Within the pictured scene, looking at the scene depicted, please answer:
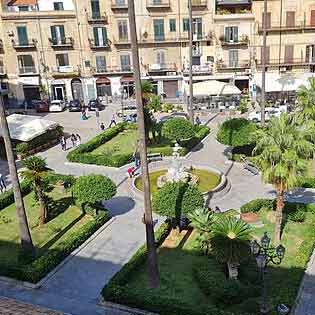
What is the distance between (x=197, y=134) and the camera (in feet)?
125

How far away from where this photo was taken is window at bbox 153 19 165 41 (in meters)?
55.2

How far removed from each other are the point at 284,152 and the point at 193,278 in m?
6.36

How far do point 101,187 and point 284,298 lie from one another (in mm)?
10727

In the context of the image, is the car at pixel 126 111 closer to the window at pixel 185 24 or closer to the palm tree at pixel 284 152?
the window at pixel 185 24

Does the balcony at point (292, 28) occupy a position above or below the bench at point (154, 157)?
above

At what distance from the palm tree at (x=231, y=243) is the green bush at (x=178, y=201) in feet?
10.5

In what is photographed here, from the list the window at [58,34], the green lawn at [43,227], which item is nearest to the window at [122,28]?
the window at [58,34]

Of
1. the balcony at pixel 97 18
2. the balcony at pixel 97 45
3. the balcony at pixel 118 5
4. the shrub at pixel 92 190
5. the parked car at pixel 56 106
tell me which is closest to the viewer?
the shrub at pixel 92 190

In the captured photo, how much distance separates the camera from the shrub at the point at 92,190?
23047 mm

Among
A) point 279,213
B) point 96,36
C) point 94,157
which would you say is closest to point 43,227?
point 94,157

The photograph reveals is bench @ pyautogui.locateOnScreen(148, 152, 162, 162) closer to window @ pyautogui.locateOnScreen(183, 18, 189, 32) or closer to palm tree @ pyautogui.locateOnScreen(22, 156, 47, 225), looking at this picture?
palm tree @ pyautogui.locateOnScreen(22, 156, 47, 225)

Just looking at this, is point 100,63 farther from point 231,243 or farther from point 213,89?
point 231,243

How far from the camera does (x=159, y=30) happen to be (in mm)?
55469

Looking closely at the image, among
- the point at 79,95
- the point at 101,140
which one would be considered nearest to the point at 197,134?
the point at 101,140
